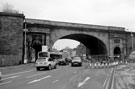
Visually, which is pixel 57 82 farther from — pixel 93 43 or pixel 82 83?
pixel 93 43

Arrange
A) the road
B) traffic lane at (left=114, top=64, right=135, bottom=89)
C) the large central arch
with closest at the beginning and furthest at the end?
traffic lane at (left=114, top=64, right=135, bottom=89)
the road
the large central arch

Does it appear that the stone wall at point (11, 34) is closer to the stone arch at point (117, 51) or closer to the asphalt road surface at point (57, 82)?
the asphalt road surface at point (57, 82)

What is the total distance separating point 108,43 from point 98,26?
6.36m

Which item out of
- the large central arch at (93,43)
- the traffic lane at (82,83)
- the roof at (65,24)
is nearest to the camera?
the traffic lane at (82,83)

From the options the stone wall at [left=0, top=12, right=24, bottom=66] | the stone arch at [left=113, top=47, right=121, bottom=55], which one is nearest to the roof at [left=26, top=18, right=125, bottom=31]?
the stone wall at [left=0, top=12, right=24, bottom=66]

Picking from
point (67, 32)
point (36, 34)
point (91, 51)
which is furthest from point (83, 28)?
point (91, 51)

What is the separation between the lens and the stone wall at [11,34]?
4206 centimetres

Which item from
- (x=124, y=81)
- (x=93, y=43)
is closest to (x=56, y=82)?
(x=124, y=81)

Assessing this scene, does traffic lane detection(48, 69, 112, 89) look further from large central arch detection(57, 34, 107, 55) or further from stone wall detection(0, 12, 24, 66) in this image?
large central arch detection(57, 34, 107, 55)

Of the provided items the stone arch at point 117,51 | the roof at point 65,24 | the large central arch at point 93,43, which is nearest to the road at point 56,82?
the roof at point 65,24

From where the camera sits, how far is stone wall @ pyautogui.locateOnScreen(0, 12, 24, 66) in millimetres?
42062

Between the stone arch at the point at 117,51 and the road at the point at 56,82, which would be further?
the stone arch at the point at 117,51

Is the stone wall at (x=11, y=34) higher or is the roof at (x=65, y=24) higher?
the roof at (x=65, y=24)

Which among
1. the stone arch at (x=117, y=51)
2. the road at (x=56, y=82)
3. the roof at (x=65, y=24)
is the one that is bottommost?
the road at (x=56, y=82)
